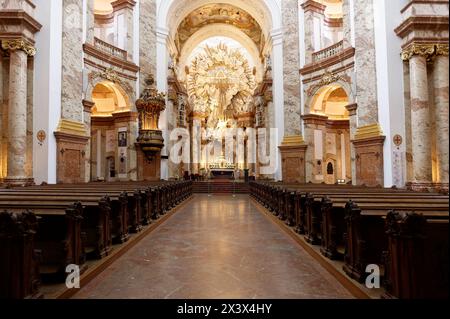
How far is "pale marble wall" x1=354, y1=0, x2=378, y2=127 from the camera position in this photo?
1109 centimetres

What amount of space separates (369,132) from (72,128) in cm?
1060

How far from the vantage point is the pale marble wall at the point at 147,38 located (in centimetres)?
1606

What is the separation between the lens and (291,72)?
53.0 ft

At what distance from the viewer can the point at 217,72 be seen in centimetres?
2609

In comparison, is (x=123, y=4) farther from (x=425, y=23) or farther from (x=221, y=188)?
(x=425, y=23)

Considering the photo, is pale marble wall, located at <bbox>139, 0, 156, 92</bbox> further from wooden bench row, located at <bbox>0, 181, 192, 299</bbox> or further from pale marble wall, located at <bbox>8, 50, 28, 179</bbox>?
wooden bench row, located at <bbox>0, 181, 192, 299</bbox>

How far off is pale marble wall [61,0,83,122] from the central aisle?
7.32 m

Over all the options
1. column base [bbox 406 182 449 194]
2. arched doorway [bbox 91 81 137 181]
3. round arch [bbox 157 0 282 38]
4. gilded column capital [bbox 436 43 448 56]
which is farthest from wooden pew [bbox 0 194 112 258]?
round arch [bbox 157 0 282 38]

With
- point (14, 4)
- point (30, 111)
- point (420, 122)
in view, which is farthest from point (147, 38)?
point (420, 122)

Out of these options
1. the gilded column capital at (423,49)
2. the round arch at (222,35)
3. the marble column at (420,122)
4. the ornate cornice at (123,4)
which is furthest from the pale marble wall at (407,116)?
the round arch at (222,35)

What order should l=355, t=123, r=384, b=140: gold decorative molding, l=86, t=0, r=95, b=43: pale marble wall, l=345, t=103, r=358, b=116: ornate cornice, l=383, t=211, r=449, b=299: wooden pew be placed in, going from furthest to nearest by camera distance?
l=86, t=0, r=95, b=43: pale marble wall
l=345, t=103, r=358, b=116: ornate cornice
l=355, t=123, r=384, b=140: gold decorative molding
l=383, t=211, r=449, b=299: wooden pew
